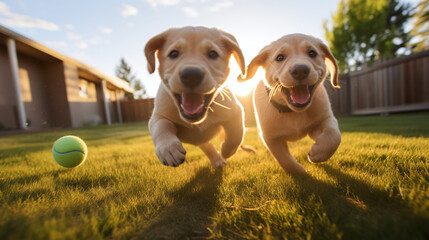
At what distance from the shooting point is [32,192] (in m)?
1.91

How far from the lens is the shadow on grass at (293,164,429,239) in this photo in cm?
97

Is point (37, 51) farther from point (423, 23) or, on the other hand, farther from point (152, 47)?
→ point (423, 23)

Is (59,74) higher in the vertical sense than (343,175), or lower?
→ higher

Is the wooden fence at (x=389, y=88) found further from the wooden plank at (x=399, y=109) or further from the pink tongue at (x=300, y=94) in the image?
the pink tongue at (x=300, y=94)

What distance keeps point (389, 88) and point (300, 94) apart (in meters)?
11.1

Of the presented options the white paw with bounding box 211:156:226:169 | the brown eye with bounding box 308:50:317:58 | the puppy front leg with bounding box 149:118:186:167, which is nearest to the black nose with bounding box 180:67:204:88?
the puppy front leg with bounding box 149:118:186:167

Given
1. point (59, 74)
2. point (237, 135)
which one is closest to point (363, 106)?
point (237, 135)

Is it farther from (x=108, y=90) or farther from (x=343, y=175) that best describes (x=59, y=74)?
(x=343, y=175)

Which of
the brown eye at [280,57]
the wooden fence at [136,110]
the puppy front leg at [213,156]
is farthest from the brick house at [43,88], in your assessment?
the brown eye at [280,57]

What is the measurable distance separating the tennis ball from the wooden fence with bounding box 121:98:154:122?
1849 cm

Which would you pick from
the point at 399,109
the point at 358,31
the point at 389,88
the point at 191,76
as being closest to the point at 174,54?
the point at 191,76

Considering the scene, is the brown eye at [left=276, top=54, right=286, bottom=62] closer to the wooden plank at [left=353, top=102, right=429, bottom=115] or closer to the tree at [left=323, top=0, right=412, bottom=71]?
the wooden plank at [left=353, top=102, right=429, bottom=115]

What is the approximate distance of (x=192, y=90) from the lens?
74.9 inches

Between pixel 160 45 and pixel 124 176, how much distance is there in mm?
1487
